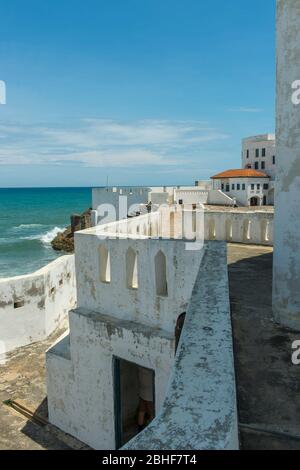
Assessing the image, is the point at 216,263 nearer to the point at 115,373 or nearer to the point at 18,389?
the point at 115,373

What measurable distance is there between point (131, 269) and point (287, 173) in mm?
4395

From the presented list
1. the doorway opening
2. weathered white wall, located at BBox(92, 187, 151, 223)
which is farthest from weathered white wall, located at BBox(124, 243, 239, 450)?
weathered white wall, located at BBox(92, 187, 151, 223)

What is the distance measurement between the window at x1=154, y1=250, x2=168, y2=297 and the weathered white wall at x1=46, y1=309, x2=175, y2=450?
788mm

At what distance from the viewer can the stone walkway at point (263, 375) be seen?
2.42 metres

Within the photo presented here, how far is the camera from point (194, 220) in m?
12.4

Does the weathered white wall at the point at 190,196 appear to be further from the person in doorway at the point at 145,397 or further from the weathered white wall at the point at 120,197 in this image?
the person in doorway at the point at 145,397

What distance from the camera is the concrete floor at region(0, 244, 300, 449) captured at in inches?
98.0

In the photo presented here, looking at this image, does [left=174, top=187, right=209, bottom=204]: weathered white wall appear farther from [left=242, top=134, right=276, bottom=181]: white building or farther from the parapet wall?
[left=242, top=134, right=276, bottom=181]: white building

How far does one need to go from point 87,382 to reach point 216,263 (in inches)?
178

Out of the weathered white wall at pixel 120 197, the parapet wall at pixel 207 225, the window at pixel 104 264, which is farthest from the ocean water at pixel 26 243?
Result: the window at pixel 104 264

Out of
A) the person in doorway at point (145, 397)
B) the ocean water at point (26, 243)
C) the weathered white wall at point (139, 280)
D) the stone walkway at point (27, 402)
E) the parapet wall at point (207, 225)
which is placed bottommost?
the ocean water at point (26, 243)

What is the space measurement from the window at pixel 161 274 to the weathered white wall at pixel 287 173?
329cm

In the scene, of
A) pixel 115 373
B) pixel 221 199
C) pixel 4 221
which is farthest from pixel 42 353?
pixel 4 221

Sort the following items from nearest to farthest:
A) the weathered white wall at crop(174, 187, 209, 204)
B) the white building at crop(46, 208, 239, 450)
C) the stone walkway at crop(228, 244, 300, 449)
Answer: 1. the stone walkway at crop(228, 244, 300, 449)
2. the white building at crop(46, 208, 239, 450)
3. the weathered white wall at crop(174, 187, 209, 204)
